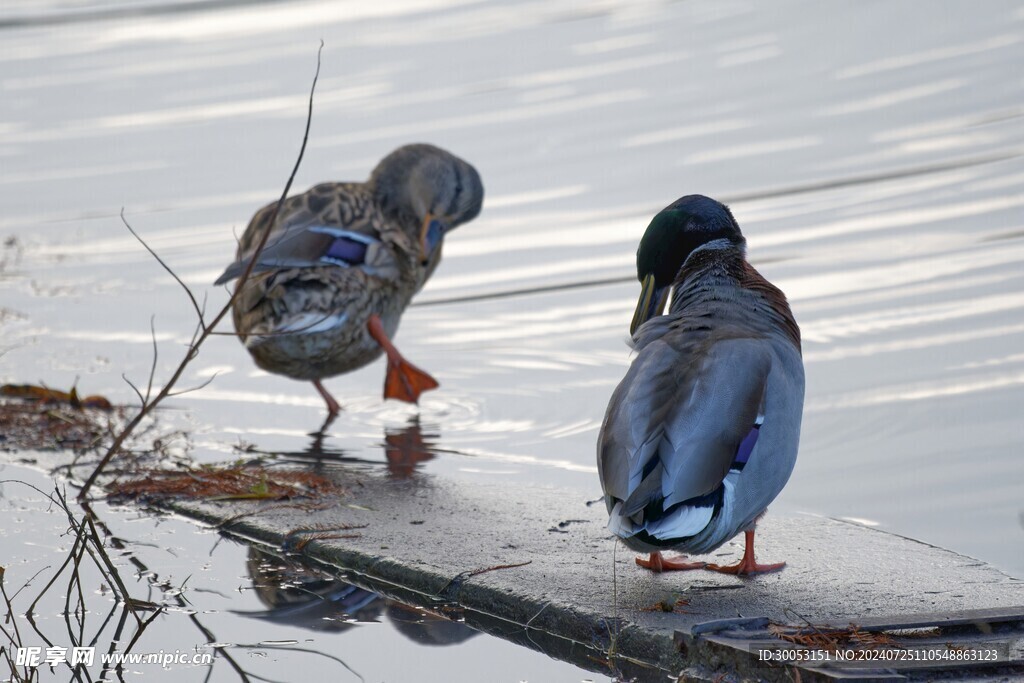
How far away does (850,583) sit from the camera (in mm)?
3875

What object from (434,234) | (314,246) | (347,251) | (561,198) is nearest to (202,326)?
(314,246)

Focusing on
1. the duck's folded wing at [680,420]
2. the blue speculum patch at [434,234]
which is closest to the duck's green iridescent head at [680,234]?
the duck's folded wing at [680,420]

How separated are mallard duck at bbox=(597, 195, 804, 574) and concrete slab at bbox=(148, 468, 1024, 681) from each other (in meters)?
0.17

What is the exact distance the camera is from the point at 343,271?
6078 millimetres

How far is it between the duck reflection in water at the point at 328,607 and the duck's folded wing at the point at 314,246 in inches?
65.2

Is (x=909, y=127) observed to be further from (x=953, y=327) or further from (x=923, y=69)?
(x=953, y=327)

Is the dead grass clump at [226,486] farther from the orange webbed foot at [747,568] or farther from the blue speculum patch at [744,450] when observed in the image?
the blue speculum patch at [744,450]

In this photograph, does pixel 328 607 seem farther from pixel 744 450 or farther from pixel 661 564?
pixel 744 450

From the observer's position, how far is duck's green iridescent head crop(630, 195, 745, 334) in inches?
171

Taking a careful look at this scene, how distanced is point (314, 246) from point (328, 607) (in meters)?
2.25

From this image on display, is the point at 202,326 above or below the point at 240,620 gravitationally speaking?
above

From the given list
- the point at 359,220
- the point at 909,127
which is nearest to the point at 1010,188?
the point at 909,127

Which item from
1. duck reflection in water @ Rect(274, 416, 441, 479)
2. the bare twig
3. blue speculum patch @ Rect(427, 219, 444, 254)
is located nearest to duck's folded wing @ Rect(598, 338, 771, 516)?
the bare twig

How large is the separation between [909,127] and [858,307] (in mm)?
3065
